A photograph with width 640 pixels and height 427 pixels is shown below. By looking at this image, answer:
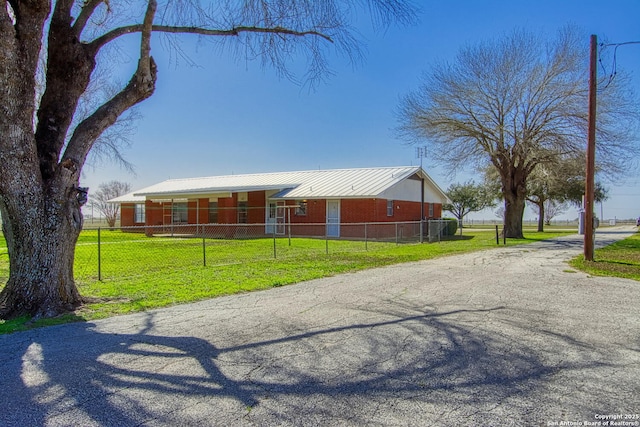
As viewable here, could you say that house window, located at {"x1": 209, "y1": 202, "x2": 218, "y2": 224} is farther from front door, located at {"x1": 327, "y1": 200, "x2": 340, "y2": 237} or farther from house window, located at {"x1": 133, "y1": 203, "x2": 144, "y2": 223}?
house window, located at {"x1": 133, "y1": 203, "x2": 144, "y2": 223}

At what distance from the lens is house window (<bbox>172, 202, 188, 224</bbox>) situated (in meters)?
29.4

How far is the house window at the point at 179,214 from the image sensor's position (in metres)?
29.4

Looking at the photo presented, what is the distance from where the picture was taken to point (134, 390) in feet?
11.4

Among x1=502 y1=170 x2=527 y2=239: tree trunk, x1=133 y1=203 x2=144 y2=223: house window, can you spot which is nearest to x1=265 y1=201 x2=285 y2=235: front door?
x1=133 y1=203 x2=144 y2=223: house window

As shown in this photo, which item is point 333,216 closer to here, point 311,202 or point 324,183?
point 311,202

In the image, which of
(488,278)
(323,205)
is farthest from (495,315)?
(323,205)

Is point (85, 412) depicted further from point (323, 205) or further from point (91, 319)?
point (323, 205)

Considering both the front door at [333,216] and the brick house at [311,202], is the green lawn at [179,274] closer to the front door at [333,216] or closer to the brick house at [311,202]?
the brick house at [311,202]

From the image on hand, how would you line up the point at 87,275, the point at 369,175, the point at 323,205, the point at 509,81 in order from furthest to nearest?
Answer: the point at 369,175, the point at 323,205, the point at 509,81, the point at 87,275

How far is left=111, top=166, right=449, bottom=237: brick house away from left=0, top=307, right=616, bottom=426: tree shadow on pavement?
17.1 meters

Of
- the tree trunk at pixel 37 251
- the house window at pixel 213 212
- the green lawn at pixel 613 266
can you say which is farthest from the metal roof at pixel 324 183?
the tree trunk at pixel 37 251

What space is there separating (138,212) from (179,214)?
5865 mm

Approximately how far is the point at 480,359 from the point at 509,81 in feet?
71.2

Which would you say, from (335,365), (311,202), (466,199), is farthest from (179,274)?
(466,199)
